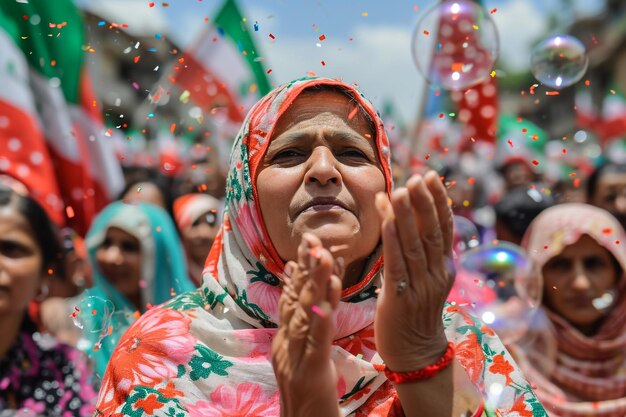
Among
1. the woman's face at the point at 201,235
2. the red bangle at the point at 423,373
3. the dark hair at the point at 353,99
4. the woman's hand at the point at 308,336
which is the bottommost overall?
the woman's face at the point at 201,235

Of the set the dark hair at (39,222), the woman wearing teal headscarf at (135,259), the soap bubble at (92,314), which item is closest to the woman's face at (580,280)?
the woman wearing teal headscarf at (135,259)

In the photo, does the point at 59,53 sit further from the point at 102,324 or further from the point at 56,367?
the point at 102,324

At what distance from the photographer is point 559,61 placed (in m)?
3.88

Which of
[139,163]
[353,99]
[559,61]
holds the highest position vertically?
[353,99]

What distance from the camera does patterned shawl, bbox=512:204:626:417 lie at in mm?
3811

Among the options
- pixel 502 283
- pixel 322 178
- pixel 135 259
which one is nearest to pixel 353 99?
pixel 322 178

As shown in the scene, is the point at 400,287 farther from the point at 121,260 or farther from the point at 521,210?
the point at 521,210

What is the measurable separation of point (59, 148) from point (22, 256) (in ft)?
7.82

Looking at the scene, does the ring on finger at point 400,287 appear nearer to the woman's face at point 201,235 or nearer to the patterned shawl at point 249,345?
the patterned shawl at point 249,345

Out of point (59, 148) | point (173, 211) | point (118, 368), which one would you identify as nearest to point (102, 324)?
point (118, 368)

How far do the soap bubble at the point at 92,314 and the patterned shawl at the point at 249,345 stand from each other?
18.3 inches

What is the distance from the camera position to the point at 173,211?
5.86 meters

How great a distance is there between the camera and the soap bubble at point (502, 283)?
3.62 meters

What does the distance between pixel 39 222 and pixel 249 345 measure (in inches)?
87.0
